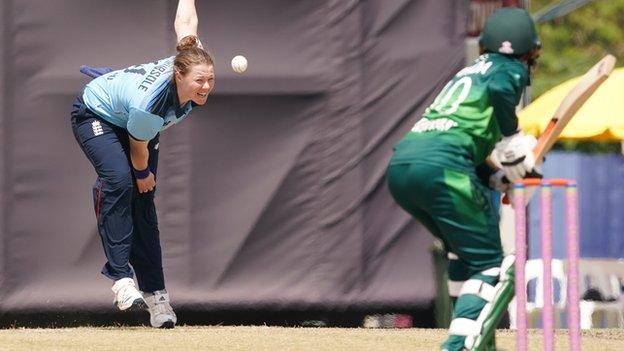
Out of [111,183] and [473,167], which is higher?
[473,167]

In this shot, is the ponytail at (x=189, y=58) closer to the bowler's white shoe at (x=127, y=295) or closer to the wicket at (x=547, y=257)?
the bowler's white shoe at (x=127, y=295)

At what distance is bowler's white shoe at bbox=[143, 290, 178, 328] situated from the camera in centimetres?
794

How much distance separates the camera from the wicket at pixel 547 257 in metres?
5.82

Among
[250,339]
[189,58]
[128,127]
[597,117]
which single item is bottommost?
[250,339]

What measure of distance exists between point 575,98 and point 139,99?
7.31 feet

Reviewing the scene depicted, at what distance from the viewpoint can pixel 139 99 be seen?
24.3 ft

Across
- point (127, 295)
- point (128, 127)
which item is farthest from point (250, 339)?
point (128, 127)

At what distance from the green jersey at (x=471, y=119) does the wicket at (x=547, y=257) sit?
1.03 ft

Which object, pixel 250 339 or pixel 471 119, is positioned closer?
pixel 471 119

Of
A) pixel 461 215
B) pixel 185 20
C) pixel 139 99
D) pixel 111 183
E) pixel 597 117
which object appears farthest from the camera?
pixel 597 117

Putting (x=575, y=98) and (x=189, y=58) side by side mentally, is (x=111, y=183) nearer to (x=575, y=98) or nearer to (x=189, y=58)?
(x=189, y=58)

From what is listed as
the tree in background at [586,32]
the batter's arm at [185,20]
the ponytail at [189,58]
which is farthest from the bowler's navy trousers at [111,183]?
the tree in background at [586,32]

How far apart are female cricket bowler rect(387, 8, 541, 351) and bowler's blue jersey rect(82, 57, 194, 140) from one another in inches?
64.9

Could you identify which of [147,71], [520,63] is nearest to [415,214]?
[520,63]
